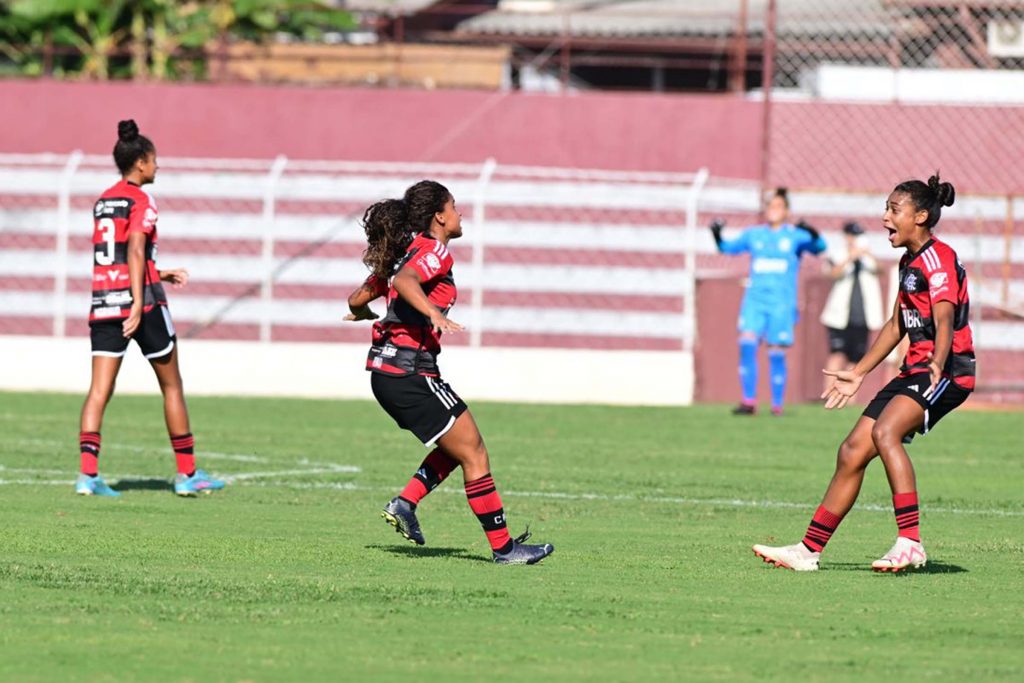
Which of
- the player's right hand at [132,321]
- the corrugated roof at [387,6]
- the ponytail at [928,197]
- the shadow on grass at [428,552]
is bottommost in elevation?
the shadow on grass at [428,552]

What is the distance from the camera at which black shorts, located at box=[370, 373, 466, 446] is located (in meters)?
9.05

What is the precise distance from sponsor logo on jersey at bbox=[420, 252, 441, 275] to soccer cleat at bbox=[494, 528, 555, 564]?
1.31 meters

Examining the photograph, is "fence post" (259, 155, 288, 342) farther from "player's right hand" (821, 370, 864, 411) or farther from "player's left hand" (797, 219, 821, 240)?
"player's right hand" (821, 370, 864, 411)

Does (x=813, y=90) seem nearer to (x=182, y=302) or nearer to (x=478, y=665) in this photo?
(x=182, y=302)

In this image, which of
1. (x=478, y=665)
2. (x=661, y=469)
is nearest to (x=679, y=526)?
(x=661, y=469)

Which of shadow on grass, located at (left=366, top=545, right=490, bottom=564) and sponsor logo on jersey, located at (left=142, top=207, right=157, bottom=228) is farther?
sponsor logo on jersey, located at (left=142, top=207, right=157, bottom=228)

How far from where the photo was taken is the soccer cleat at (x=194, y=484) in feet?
38.8

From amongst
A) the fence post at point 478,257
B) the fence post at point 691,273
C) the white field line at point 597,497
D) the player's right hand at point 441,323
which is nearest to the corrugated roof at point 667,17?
the fence post at point 478,257

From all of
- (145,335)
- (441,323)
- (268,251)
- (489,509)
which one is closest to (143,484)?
(145,335)

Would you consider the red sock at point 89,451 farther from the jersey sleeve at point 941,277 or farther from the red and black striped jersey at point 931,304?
the jersey sleeve at point 941,277

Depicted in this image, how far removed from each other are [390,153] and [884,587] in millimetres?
17592

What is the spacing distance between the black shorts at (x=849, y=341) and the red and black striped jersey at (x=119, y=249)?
1158 centimetres

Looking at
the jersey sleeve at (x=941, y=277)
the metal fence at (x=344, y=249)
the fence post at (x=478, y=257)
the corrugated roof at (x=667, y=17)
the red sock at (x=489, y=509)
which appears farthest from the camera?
the corrugated roof at (x=667, y=17)

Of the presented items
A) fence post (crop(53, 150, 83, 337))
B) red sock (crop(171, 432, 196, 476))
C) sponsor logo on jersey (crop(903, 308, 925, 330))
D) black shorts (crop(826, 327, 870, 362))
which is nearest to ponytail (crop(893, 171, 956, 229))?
sponsor logo on jersey (crop(903, 308, 925, 330))
